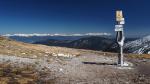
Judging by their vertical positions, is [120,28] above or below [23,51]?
above

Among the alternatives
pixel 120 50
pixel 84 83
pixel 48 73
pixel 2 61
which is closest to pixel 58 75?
pixel 48 73

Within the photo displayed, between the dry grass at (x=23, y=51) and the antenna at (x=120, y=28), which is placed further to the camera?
the dry grass at (x=23, y=51)

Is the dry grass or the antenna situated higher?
the antenna

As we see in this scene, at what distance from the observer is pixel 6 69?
30484 millimetres

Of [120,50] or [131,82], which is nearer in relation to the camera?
[131,82]

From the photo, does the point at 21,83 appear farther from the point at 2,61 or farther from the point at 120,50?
the point at 120,50

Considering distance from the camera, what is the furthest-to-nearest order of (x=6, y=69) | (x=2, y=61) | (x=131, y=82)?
(x=2, y=61) < (x=6, y=69) < (x=131, y=82)

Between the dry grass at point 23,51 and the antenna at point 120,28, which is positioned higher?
the antenna at point 120,28

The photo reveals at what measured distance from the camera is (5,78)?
2589 centimetres

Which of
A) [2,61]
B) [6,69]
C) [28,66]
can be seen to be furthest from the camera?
[2,61]

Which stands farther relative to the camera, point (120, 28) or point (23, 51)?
point (23, 51)

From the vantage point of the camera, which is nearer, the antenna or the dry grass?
the antenna

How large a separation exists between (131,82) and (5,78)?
36.2 feet

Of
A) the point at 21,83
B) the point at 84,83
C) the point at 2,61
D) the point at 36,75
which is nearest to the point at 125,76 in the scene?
the point at 84,83
